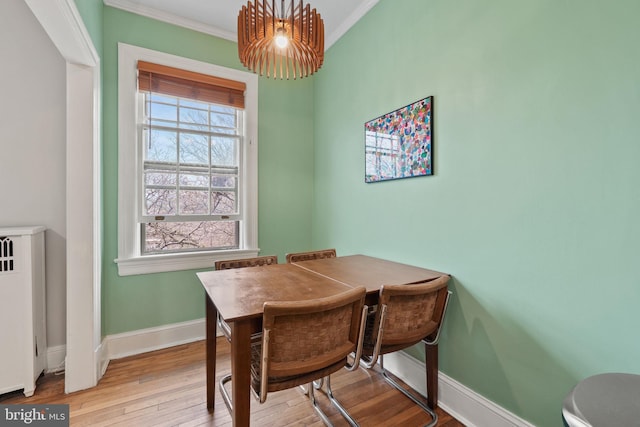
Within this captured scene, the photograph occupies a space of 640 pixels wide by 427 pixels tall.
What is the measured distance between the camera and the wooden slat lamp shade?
7.87 ft

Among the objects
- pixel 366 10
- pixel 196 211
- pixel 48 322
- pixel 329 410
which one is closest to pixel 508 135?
pixel 366 10

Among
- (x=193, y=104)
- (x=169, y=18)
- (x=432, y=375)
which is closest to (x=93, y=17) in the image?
(x=169, y=18)

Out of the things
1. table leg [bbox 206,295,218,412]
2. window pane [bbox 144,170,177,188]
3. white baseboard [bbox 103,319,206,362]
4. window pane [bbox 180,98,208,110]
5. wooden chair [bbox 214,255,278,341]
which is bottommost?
white baseboard [bbox 103,319,206,362]

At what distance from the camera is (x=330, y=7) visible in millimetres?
2428

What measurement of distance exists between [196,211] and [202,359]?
1.33 metres

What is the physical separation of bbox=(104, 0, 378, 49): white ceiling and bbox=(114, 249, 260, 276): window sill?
2.17 m

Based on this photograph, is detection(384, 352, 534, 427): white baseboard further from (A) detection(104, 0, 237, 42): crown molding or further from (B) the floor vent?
(A) detection(104, 0, 237, 42): crown molding

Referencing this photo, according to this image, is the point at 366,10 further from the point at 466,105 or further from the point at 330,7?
the point at 466,105

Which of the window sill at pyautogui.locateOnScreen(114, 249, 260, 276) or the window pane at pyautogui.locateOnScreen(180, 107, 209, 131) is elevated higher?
the window pane at pyautogui.locateOnScreen(180, 107, 209, 131)

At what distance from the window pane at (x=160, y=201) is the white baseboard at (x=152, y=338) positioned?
107cm

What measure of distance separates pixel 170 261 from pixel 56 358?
1033mm

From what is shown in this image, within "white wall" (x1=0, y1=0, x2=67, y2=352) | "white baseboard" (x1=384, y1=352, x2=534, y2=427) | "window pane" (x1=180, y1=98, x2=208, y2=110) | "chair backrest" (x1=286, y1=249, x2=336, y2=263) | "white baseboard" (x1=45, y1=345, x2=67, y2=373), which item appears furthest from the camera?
"window pane" (x1=180, y1=98, x2=208, y2=110)

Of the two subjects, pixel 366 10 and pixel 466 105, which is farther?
pixel 366 10

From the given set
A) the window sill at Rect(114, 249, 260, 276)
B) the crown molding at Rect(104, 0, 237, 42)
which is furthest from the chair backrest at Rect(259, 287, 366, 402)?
the crown molding at Rect(104, 0, 237, 42)
